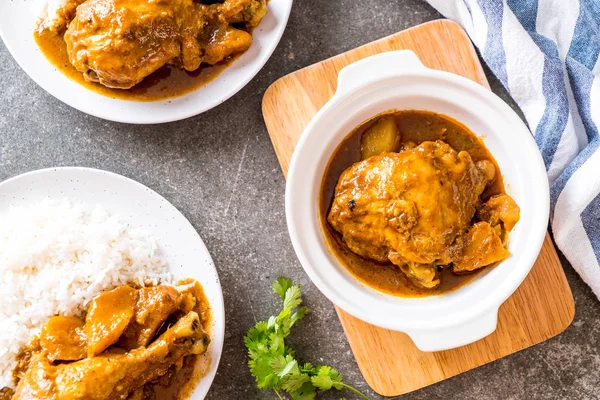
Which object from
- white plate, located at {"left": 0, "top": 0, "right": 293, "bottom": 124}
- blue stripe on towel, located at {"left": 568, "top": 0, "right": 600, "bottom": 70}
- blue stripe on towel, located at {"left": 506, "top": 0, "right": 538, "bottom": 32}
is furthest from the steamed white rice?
blue stripe on towel, located at {"left": 568, "top": 0, "right": 600, "bottom": 70}

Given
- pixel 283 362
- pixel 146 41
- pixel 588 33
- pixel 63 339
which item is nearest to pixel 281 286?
pixel 283 362

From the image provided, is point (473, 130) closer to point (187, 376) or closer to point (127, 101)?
point (127, 101)

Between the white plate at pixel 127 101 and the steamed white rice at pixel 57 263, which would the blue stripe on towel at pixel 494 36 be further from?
the steamed white rice at pixel 57 263

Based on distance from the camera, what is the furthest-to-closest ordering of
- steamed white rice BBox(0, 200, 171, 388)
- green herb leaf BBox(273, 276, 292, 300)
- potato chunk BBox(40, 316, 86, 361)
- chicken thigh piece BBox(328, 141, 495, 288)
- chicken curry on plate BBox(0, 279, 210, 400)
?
green herb leaf BBox(273, 276, 292, 300) < steamed white rice BBox(0, 200, 171, 388) < potato chunk BBox(40, 316, 86, 361) < chicken curry on plate BBox(0, 279, 210, 400) < chicken thigh piece BBox(328, 141, 495, 288)

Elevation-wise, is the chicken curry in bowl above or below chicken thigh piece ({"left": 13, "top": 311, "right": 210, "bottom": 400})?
above

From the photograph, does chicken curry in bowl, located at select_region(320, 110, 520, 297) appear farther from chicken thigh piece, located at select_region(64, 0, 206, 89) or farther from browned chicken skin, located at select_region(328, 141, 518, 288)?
chicken thigh piece, located at select_region(64, 0, 206, 89)

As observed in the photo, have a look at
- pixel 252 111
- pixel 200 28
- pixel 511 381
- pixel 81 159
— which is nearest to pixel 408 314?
pixel 511 381

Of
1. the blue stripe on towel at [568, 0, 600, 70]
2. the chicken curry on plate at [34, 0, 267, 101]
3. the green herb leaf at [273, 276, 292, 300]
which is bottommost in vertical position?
the green herb leaf at [273, 276, 292, 300]

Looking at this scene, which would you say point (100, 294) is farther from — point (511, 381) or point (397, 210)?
point (511, 381)
